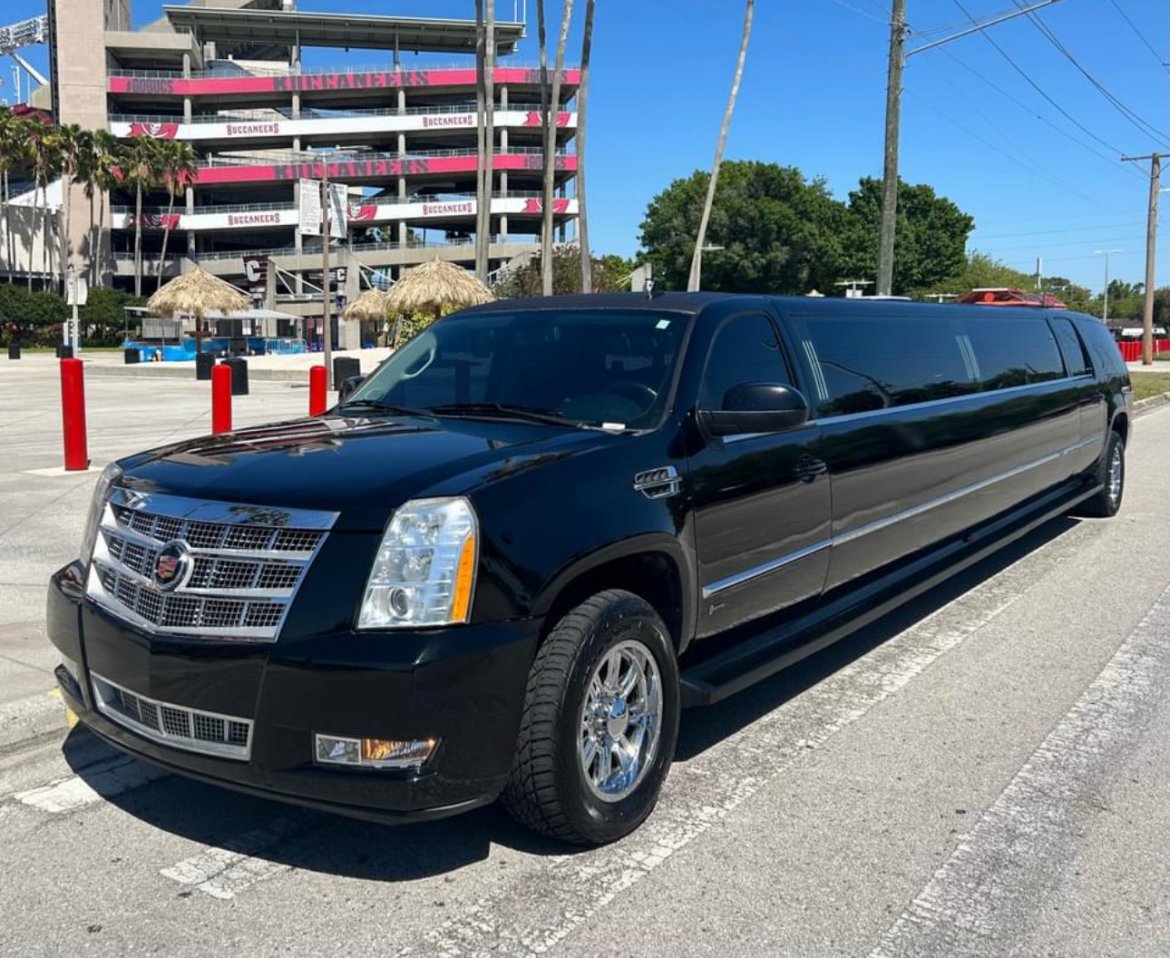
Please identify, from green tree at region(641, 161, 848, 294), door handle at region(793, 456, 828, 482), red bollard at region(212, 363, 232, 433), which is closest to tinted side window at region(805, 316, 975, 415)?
door handle at region(793, 456, 828, 482)

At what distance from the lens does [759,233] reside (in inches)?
2990

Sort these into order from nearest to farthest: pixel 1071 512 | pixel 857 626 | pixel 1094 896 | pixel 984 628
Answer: pixel 1094 896, pixel 857 626, pixel 984 628, pixel 1071 512

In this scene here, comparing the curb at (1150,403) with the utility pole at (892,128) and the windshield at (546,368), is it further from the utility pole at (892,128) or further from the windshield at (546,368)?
the windshield at (546,368)

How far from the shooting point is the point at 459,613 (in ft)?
10.3

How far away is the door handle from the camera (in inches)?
→ 186

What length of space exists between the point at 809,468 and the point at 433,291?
26228mm

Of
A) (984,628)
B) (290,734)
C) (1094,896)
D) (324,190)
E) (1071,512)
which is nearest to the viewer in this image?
(290,734)

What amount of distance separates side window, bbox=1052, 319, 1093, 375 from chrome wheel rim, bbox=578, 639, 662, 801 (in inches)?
250

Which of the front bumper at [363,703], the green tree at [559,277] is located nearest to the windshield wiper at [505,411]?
the front bumper at [363,703]

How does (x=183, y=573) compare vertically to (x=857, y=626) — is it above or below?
above

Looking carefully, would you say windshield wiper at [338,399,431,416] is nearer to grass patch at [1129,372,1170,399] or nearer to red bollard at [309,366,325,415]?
red bollard at [309,366,325,415]

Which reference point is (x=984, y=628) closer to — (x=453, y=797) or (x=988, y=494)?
(x=988, y=494)

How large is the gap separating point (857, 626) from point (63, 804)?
3497mm

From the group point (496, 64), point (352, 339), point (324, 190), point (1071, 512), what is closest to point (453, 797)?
point (1071, 512)
